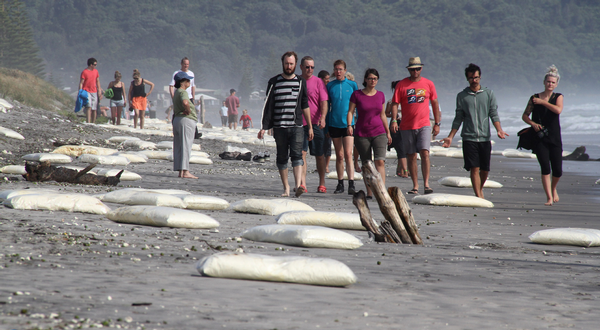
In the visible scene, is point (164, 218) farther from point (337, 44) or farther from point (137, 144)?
point (337, 44)

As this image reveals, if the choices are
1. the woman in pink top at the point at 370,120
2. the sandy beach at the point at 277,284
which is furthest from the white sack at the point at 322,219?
the woman in pink top at the point at 370,120

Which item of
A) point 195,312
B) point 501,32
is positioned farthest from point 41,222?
point 501,32

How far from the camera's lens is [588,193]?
8992mm

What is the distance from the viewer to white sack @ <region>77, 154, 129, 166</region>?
29.3ft

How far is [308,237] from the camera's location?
3.70 metres

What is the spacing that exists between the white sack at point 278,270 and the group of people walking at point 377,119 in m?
4.13

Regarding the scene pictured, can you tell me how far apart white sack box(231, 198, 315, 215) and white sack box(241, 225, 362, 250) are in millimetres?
1303

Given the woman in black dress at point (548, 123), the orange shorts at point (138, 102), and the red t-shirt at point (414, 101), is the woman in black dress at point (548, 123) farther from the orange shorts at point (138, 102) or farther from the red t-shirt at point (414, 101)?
the orange shorts at point (138, 102)

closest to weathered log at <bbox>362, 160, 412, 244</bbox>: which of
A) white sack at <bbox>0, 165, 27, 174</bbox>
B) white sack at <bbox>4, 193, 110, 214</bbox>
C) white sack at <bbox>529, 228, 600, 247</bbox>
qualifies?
white sack at <bbox>529, 228, 600, 247</bbox>

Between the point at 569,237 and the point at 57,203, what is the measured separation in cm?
376

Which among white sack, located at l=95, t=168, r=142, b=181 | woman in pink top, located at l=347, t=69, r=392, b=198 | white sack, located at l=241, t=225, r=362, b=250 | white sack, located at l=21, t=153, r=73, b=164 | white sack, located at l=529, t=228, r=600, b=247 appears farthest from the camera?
white sack, located at l=21, t=153, r=73, b=164

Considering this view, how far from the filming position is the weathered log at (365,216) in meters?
4.13

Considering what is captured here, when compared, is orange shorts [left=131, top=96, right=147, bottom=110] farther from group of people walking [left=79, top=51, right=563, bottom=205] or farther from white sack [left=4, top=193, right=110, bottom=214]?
white sack [left=4, top=193, right=110, bottom=214]

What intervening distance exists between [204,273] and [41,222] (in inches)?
69.7
